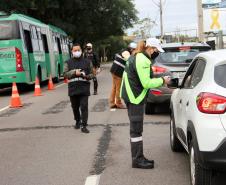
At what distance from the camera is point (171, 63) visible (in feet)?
37.3

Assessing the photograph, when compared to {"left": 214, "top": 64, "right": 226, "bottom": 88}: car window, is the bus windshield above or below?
above

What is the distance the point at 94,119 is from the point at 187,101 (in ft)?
19.6

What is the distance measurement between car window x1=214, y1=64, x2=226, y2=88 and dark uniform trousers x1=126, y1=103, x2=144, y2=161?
1593 mm

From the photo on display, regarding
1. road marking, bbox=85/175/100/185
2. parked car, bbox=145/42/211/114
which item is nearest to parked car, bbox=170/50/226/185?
road marking, bbox=85/175/100/185

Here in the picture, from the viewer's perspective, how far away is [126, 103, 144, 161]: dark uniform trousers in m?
6.82

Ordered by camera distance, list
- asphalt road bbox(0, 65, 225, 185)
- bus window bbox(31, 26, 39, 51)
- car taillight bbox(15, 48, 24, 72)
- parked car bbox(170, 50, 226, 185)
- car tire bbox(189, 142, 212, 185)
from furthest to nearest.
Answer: bus window bbox(31, 26, 39, 51) → car taillight bbox(15, 48, 24, 72) → asphalt road bbox(0, 65, 225, 185) → car tire bbox(189, 142, 212, 185) → parked car bbox(170, 50, 226, 185)

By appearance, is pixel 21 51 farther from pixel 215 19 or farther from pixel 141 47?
pixel 215 19

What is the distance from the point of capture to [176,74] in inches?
440

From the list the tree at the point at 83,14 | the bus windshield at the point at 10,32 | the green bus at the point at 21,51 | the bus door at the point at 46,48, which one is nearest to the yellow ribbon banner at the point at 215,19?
the bus door at the point at 46,48

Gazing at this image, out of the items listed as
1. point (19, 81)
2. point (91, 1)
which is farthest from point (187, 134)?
point (91, 1)

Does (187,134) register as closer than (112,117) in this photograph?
Yes

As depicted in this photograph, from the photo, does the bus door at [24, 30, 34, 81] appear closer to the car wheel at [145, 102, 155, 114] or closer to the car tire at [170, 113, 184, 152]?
the car wheel at [145, 102, 155, 114]

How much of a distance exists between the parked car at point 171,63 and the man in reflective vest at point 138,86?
13.8 ft

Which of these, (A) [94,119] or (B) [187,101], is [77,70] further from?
(B) [187,101]
